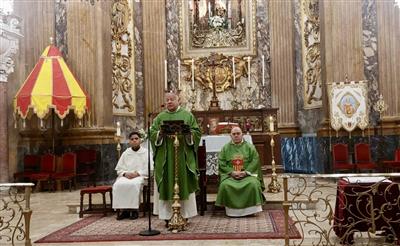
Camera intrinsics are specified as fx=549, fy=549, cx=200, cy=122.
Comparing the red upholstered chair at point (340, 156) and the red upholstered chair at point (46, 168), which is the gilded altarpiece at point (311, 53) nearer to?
the red upholstered chair at point (340, 156)

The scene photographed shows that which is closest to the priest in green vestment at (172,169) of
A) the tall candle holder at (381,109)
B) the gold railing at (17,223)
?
the gold railing at (17,223)

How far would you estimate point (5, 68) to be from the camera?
1290 centimetres

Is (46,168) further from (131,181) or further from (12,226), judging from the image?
(12,226)

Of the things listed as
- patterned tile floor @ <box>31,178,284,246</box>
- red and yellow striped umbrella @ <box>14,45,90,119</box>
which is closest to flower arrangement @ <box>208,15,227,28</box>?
red and yellow striped umbrella @ <box>14,45,90,119</box>

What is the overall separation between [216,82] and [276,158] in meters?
4.32

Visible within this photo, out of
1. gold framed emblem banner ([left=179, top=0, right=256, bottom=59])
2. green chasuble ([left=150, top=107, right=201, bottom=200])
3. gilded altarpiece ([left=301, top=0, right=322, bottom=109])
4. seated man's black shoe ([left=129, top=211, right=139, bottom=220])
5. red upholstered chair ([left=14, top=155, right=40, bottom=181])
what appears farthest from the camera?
gold framed emblem banner ([left=179, top=0, right=256, bottom=59])

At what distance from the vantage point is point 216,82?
657 inches

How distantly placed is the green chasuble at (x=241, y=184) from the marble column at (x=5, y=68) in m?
6.04

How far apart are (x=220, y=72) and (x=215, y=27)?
1409 mm

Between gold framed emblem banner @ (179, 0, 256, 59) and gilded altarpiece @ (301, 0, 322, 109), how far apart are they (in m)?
1.67

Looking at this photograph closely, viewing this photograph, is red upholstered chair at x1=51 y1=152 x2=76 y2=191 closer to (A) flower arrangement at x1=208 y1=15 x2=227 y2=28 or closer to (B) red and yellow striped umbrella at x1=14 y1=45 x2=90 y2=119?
(B) red and yellow striped umbrella at x1=14 y1=45 x2=90 y2=119

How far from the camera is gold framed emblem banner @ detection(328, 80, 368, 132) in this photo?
12.9 metres

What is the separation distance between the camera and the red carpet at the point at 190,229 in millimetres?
6918

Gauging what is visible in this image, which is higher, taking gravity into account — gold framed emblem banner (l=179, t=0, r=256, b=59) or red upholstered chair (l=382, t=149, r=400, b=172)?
gold framed emblem banner (l=179, t=0, r=256, b=59)
